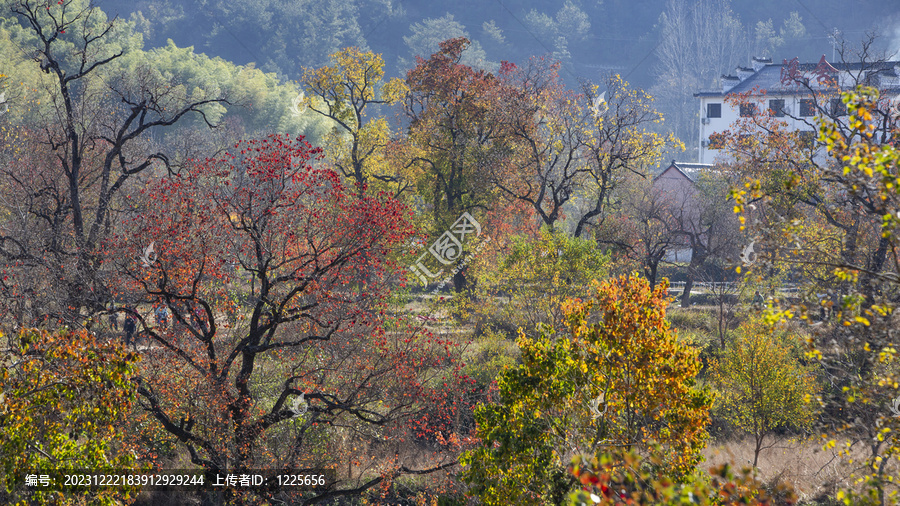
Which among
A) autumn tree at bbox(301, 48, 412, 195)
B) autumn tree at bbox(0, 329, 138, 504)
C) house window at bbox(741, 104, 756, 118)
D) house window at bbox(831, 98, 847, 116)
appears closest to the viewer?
autumn tree at bbox(0, 329, 138, 504)

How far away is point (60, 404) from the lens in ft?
22.0

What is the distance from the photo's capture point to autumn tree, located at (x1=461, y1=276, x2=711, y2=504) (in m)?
8.86

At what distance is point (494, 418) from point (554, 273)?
11.2 metres

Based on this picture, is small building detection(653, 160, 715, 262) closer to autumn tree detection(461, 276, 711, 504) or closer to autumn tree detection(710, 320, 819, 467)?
autumn tree detection(710, 320, 819, 467)

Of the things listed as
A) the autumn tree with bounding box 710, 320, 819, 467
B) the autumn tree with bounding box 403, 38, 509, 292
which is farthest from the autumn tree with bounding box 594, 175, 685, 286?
the autumn tree with bounding box 710, 320, 819, 467

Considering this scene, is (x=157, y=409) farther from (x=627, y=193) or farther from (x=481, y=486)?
(x=627, y=193)

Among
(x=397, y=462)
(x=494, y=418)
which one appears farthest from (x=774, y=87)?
(x=494, y=418)

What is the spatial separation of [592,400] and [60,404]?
22.1 ft

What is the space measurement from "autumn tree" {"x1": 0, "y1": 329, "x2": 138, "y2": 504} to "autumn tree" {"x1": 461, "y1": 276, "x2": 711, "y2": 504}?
469cm

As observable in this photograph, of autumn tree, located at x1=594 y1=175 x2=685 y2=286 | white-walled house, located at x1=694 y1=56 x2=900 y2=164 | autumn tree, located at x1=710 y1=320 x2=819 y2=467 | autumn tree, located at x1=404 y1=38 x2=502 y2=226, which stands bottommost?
autumn tree, located at x1=710 y1=320 x2=819 y2=467

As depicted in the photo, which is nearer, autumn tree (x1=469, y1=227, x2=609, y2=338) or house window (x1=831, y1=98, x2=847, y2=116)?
autumn tree (x1=469, y1=227, x2=609, y2=338)

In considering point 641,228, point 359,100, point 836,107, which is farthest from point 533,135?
point 836,107

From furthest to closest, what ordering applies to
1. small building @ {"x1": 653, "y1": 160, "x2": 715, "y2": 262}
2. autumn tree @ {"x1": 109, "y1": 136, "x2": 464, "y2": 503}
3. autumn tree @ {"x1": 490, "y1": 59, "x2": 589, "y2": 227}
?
small building @ {"x1": 653, "y1": 160, "x2": 715, "y2": 262}, autumn tree @ {"x1": 490, "y1": 59, "x2": 589, "y2": 227}, autumn tree @ {"x1": 109, "y1": 136, "x2": 464, "y2": 503}

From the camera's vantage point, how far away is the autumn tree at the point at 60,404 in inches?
241
